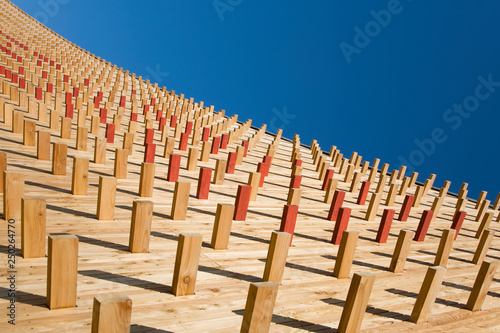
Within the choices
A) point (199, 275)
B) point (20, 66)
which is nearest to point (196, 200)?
point (199, 275)

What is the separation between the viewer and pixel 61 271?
2031mm

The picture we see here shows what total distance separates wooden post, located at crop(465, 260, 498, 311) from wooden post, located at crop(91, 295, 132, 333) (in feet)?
7.94

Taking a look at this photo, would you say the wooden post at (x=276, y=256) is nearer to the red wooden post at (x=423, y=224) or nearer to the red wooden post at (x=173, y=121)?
the red wooden post at (x=423, y=224)

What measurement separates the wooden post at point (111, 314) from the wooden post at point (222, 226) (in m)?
1.33

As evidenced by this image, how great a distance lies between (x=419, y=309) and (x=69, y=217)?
2.43 meters

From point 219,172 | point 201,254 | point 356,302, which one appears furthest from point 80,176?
point 356,302

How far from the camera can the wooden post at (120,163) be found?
4114 mm

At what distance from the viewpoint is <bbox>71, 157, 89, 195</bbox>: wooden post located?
3.39 m

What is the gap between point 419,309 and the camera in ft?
8.75

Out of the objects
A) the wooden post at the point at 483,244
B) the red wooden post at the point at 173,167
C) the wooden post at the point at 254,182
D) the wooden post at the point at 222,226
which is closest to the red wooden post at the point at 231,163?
the wooden post at the point at 254,182

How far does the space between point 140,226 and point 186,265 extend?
0.53 metres

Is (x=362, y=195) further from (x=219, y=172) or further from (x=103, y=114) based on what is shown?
(x=103, y=114)

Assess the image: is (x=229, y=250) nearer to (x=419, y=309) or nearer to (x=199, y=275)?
(x=199, y=275)

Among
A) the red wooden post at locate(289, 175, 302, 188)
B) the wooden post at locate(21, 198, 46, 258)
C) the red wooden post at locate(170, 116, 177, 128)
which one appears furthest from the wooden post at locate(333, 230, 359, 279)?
the red wooden post at locate(170, 116, 177, 128)
